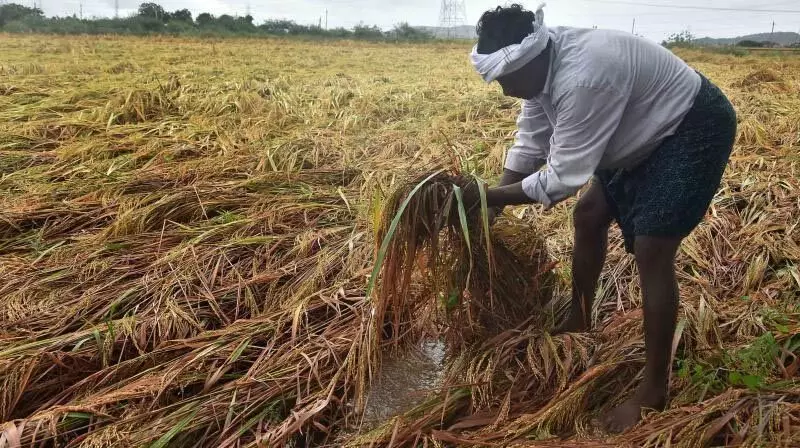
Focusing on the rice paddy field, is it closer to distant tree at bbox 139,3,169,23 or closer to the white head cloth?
the white head cloth

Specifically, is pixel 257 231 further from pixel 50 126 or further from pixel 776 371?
pixel 50 126

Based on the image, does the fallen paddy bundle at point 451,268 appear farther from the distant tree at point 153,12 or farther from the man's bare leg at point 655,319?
the distant tree at point 153,12

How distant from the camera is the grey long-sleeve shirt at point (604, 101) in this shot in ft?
4.59

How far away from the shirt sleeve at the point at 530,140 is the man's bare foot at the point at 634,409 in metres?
0.74

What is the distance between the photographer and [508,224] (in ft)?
6.74

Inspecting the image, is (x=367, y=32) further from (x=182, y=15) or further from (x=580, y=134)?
(x=580, y=134)

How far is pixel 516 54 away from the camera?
55.2 inches

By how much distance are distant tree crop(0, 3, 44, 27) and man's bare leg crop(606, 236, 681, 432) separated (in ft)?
90.9

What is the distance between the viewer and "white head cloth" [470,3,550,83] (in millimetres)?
1401

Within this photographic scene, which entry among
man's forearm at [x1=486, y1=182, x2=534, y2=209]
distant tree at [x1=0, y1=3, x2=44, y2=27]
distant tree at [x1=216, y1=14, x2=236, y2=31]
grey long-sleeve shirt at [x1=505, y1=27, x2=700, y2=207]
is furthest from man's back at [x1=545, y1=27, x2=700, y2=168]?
distant tree at [x1=216, y1=14, x2=236, y2=31]

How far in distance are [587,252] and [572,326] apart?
269 mm

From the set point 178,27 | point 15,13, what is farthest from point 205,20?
point 15,13

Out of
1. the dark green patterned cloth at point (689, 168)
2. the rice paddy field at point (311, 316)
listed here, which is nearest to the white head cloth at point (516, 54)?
the dark green patterned cloth at point (689, 168)

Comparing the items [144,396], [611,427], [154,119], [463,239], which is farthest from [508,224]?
[154,119]
